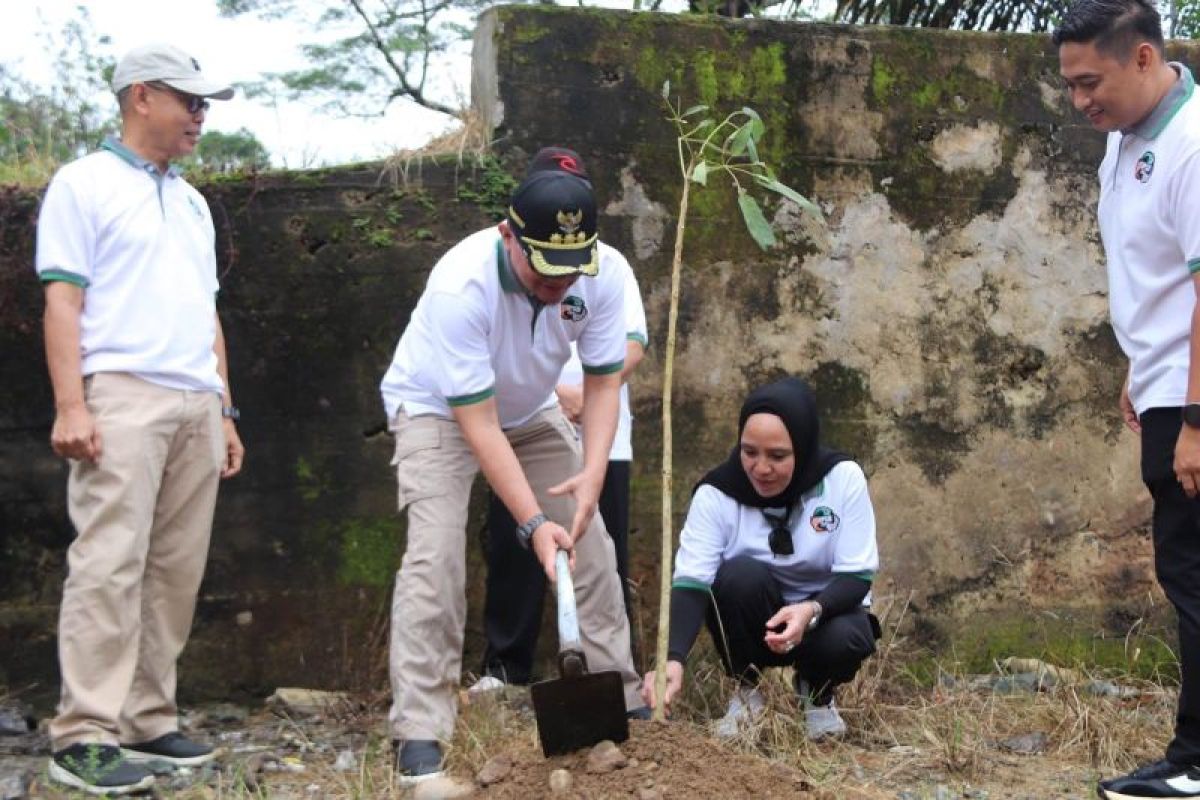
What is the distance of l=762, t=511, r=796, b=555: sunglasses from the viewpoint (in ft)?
13.1

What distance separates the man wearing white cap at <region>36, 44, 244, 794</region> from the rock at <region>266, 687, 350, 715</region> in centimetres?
62

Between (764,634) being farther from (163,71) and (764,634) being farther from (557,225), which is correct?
(163,71)

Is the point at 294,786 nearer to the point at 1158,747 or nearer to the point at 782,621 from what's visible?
the point at 782,621

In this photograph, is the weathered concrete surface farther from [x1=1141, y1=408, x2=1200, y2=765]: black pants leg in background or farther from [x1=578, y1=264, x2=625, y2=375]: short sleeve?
[x1=1141, y1=408, x2=1200, y2=765]: black pants leg in background

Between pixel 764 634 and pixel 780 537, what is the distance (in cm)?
28

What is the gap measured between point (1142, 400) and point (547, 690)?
1.55 m

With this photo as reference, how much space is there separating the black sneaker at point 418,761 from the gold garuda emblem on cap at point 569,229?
1256mm

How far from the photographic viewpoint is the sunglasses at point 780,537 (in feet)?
13.1

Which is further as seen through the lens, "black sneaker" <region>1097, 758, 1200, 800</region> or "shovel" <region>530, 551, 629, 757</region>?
"black sneaker" <region>1097, 758, 1200, 800</region>

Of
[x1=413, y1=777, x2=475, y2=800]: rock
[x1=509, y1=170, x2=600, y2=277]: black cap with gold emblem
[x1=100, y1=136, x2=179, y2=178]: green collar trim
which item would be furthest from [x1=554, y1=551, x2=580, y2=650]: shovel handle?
[x1=100, y1=136, x2=179, y2=178]: green collar trim

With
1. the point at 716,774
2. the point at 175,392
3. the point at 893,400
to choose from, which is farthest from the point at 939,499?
the point at 175,392

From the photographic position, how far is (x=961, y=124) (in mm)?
5062

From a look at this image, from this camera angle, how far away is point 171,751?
3734 millimetres

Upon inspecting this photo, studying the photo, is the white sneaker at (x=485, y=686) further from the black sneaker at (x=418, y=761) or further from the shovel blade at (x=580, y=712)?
the shovel blade at (x=580, y=712)
